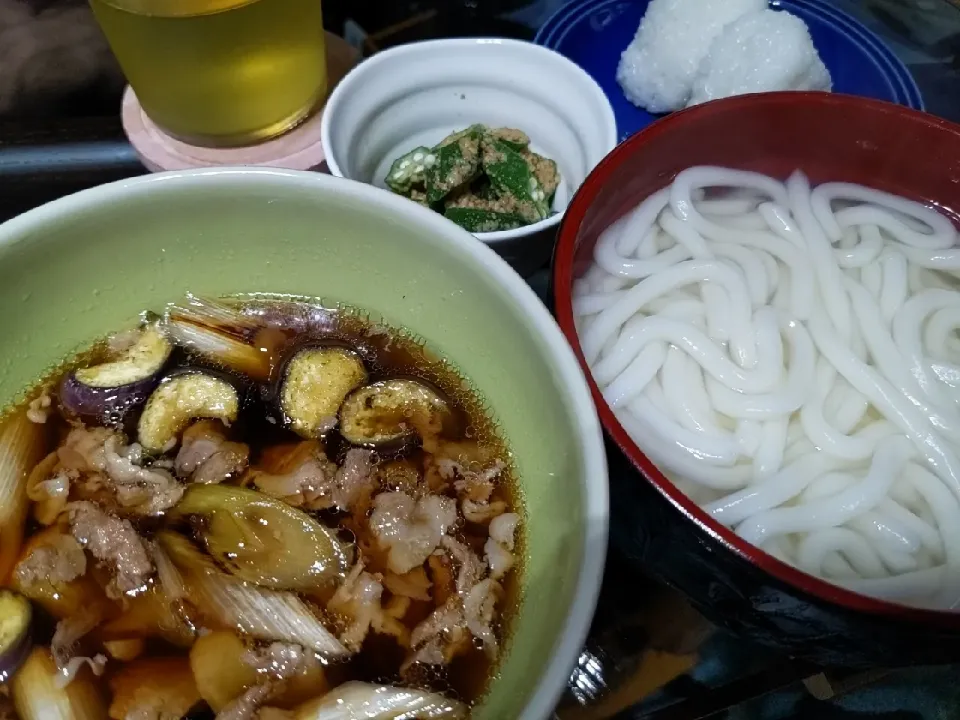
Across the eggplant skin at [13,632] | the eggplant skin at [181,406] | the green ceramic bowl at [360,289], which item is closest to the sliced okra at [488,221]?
the green ceramic bowl at [360,289]

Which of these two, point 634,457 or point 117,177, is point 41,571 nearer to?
point 634,457

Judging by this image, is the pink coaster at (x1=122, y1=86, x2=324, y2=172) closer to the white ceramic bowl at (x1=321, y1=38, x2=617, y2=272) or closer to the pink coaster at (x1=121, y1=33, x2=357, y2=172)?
the pink coaster at (x1=121, y1=33, x2=357, y2=172)

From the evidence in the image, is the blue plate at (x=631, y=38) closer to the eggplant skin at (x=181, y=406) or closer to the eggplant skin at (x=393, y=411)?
the eggplant skin at (x=393, y=411)

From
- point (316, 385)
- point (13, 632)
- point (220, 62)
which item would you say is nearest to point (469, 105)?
point (220, 62)

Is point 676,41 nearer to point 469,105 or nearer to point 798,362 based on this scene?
point 469,105

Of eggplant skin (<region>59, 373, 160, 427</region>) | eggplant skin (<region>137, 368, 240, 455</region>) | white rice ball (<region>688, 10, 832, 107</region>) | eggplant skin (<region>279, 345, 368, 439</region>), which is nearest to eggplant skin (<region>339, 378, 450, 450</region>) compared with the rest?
eggplant skin (<region>279, 345, 368, 439</region>)
